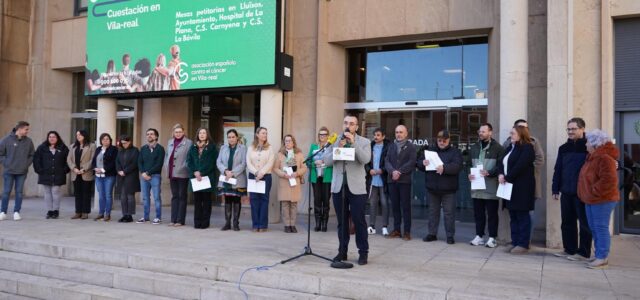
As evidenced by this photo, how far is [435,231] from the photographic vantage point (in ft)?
25.9

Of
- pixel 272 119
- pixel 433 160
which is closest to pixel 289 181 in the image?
pixel 272 119

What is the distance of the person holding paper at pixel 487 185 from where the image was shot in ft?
24.3

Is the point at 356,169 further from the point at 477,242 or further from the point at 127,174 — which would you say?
the point at 127,174

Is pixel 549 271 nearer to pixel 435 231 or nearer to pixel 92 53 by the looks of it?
pixel 435 231

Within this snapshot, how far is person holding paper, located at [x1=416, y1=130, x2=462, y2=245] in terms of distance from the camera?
7695 millimetres

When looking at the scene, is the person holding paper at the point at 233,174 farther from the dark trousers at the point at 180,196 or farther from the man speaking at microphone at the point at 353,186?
the man speaking at microphone at the point at 353,186

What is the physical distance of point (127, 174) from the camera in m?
9.66

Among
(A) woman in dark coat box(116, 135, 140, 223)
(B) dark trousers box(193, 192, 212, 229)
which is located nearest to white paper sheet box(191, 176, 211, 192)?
(B) dark trousers box(193, 192, 212, 229)

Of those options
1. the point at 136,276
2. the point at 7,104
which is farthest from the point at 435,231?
the point at 7,104

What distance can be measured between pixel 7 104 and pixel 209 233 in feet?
32.7

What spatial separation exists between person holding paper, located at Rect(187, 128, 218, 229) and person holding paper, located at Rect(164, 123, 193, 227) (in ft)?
0.66

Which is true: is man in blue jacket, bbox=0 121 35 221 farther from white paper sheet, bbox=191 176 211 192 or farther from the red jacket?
the red jacket

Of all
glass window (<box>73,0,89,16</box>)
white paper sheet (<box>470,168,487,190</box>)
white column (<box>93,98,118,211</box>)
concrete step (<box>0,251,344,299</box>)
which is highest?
glass window (<box>73,0,89,16</box>)

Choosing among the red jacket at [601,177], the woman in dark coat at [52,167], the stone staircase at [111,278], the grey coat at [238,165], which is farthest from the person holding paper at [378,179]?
the woman in dark coat at [52,167]
